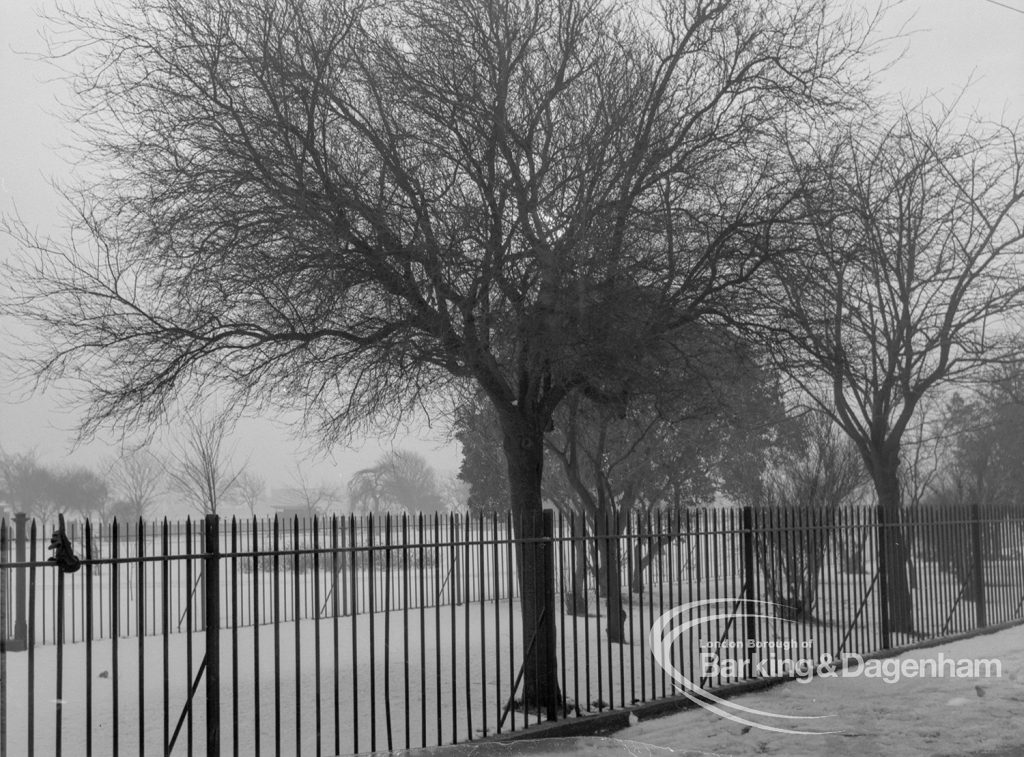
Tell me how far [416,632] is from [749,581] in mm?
7353

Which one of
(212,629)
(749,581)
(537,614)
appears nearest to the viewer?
(212,629)

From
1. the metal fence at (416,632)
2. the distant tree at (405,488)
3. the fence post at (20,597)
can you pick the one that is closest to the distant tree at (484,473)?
the metal fence at (416,632)

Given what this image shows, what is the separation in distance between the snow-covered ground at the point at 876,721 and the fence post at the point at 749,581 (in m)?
0.56

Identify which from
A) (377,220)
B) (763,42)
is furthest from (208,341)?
(763,42)

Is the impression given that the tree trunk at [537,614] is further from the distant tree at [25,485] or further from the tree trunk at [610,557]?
the distant tree at [25,485]

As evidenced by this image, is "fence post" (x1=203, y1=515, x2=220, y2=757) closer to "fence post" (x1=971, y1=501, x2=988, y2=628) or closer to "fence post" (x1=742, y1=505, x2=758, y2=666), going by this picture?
"fence post" (x1=742, y1=505, x2=758, y2=666)

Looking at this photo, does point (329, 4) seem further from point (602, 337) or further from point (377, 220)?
point (602, 337)

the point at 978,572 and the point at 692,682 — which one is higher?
the point at 978,572

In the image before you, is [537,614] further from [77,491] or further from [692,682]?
[77,491]

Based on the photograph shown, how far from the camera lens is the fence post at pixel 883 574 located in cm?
1348

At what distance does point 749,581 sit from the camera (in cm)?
1127

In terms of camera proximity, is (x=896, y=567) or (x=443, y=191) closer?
(x=443, y=191)

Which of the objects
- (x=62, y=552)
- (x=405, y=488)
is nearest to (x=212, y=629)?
(x=62, y=552)

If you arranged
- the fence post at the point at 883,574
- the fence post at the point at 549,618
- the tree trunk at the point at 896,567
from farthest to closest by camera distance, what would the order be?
the tree trunk at the point at 896,567 < the fence post at the point at 883,574 < the fence post at the point at 549,618
